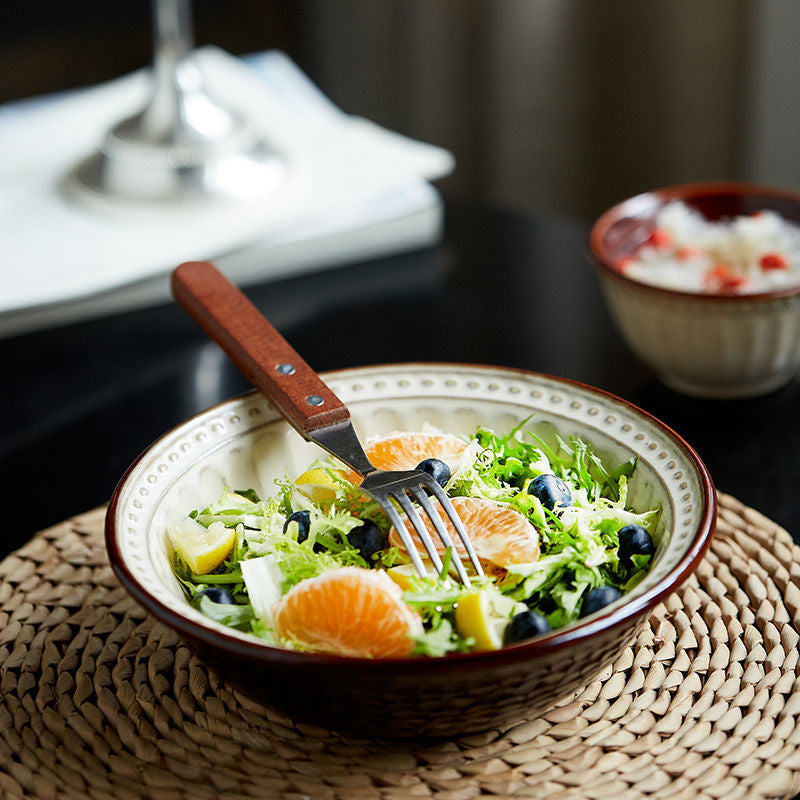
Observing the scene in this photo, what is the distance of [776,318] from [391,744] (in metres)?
0.78

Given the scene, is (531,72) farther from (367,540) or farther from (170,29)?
(367,540)

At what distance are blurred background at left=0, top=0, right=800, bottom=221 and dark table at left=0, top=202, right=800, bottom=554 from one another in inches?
57.3

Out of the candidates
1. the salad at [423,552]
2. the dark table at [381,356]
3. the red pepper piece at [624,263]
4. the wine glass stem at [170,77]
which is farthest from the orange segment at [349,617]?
the wine glass stem at [170,77]

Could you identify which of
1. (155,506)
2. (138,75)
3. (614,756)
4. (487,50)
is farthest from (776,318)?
(487,50)

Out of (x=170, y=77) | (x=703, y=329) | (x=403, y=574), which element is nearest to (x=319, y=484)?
(x=403, y=574)

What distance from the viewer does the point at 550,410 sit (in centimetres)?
110

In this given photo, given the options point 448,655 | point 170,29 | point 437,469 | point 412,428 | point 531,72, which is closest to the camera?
point 448,655

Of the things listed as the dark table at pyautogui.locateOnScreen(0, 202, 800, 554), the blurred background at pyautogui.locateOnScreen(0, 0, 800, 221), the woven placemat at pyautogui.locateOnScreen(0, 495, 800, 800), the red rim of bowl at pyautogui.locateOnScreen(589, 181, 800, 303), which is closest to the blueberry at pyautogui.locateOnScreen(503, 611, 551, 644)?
the woven placemat at pyautogui.locateOnScreen(0, 495, 800, 800)

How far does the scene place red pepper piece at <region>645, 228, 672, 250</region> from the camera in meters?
1.62

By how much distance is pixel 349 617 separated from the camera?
83 centimetres

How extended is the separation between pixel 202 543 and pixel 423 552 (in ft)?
0.61

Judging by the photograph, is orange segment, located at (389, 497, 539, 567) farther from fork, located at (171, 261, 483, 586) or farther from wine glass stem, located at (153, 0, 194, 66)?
wine glass stem, located at (153, 0, 194, 66)

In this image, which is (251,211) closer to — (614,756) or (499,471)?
(499,471)

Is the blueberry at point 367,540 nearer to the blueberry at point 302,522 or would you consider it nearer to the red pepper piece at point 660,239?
the blueberry at point 302,522
